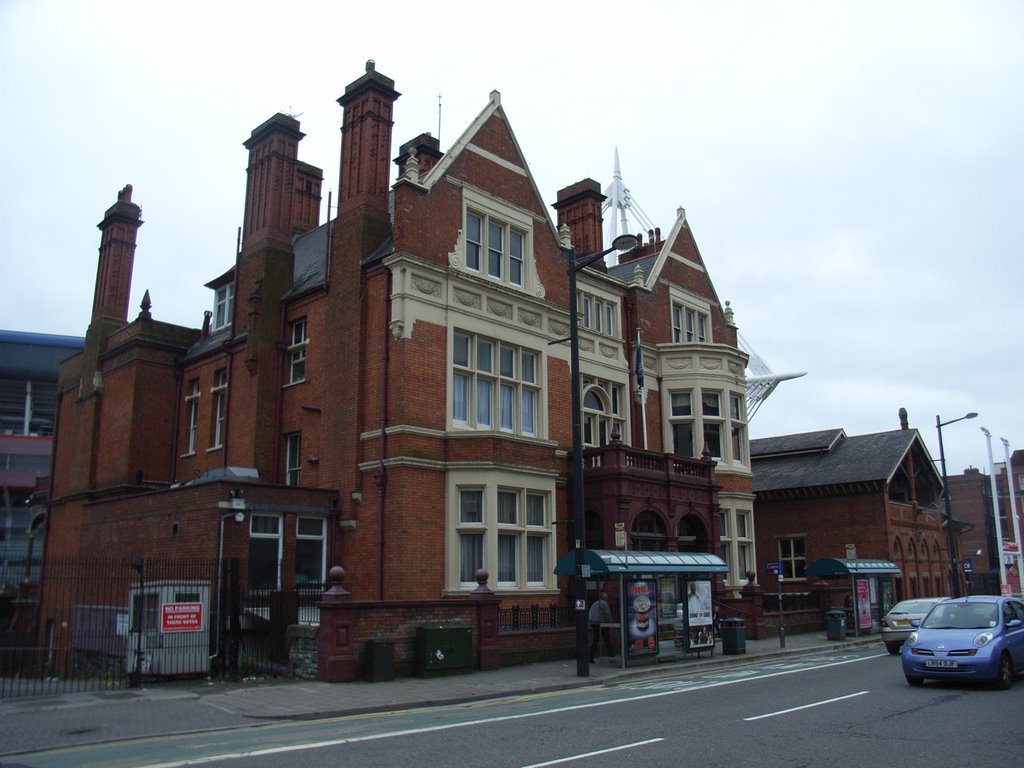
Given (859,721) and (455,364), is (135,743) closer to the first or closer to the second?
(859,721)

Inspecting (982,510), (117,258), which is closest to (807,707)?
(117,258)

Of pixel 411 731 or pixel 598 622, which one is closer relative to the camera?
pixel 411 731

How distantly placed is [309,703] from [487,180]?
16.1 meters

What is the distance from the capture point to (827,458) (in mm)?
43500

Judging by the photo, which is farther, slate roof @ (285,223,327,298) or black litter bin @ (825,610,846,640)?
black litter bin @ (825,610,846,640)

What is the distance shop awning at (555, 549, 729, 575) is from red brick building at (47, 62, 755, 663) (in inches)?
123

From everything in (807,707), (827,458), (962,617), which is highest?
(827,458)

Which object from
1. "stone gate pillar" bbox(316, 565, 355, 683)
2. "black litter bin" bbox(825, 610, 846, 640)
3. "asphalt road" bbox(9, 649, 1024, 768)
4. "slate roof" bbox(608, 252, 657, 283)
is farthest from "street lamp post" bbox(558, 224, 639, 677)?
"slate roof" bbox(608, 252, 657, 283)

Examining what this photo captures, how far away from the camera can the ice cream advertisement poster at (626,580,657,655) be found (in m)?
20.1

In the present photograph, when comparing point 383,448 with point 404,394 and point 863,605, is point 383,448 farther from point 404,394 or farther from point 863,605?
point 863,605

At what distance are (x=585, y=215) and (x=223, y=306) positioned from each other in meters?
13.6

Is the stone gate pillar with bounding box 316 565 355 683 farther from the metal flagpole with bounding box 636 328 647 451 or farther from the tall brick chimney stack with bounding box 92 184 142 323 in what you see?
the tall brick chimney stack with bounding box 92 184 142 323

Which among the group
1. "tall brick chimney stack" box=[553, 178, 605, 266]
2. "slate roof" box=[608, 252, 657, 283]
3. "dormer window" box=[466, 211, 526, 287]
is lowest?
"dormer window" box=[466, 211, 526, 287]

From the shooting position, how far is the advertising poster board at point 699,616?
21672 mm
